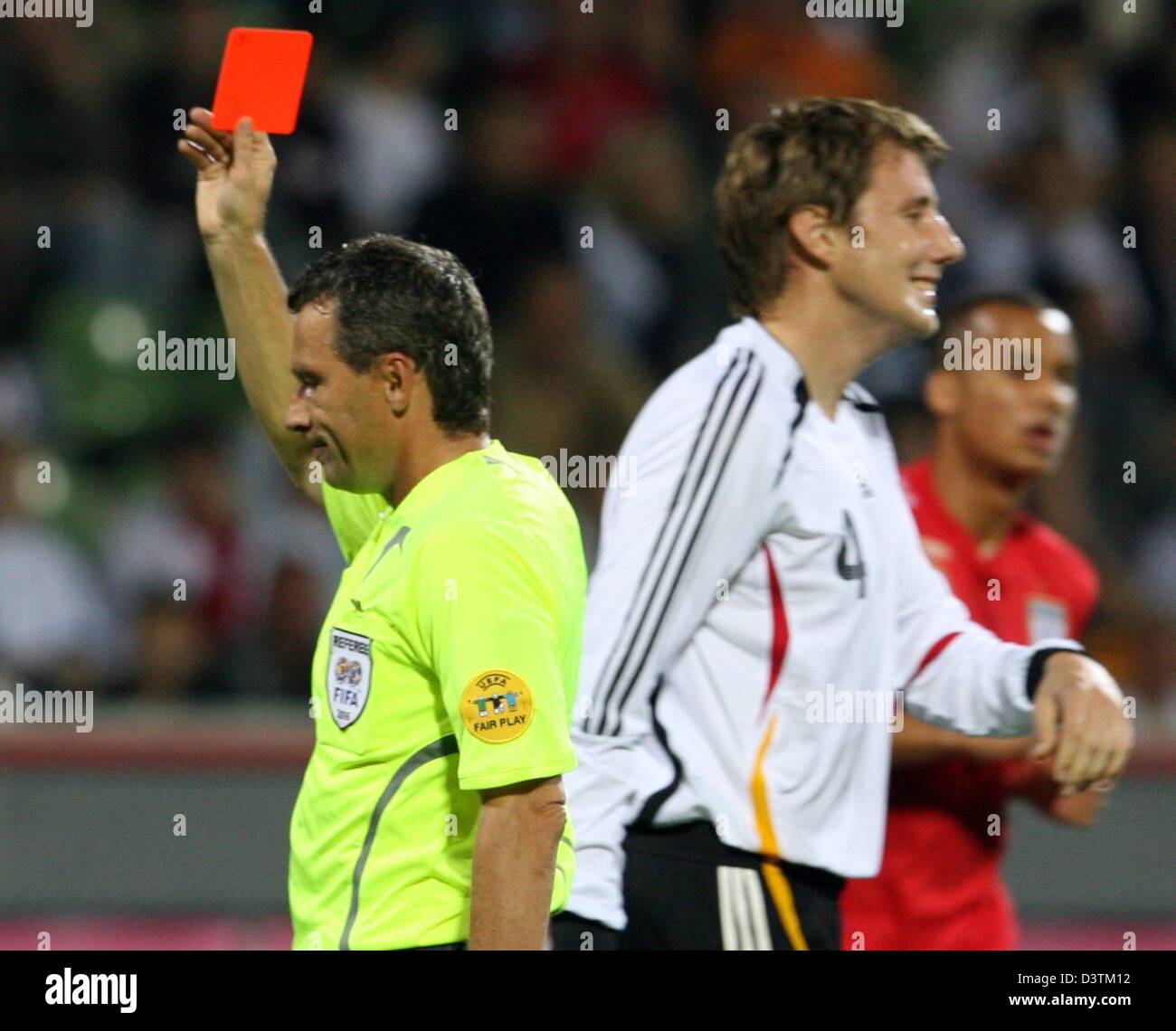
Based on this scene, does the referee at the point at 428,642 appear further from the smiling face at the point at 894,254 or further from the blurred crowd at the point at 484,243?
the blurred crowd at the point at 484,243

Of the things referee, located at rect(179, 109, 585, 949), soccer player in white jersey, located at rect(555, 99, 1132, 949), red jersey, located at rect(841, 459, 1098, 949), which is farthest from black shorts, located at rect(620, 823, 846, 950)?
red jersey, located at rect(841, 459, 1098, 949)

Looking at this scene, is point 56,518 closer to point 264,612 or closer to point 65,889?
point 264,612

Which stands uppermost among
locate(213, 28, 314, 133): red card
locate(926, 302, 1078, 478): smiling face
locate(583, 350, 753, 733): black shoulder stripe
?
locate(213, 28, 314, 133): red card

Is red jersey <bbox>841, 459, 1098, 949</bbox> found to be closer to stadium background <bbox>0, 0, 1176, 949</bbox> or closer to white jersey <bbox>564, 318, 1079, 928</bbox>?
white jersey <bbox>564, 318, 1079, 928</bbox>

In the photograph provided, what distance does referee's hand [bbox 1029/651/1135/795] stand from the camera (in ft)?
9.72

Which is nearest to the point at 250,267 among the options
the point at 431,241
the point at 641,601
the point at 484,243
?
the point at 641,601

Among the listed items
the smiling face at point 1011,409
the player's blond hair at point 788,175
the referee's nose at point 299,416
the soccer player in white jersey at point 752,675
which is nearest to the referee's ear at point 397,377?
the referee's nose at point 299,416

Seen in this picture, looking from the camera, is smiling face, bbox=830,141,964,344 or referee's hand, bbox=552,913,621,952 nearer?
referee's hand, bbox=552,913,621,952

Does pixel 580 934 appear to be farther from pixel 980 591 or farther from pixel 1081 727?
pixel 980 591

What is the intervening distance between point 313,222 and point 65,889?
2671 mm

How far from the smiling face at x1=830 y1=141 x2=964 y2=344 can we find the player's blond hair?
3cm

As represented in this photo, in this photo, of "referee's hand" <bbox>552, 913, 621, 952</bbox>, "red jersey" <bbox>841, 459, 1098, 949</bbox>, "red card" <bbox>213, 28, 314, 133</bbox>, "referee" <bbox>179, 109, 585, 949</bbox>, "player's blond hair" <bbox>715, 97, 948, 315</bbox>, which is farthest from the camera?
"red jersey" <bbox>841, 459, 1098, 949</bbox>

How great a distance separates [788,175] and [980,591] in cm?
123

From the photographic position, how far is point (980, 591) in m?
4.32
